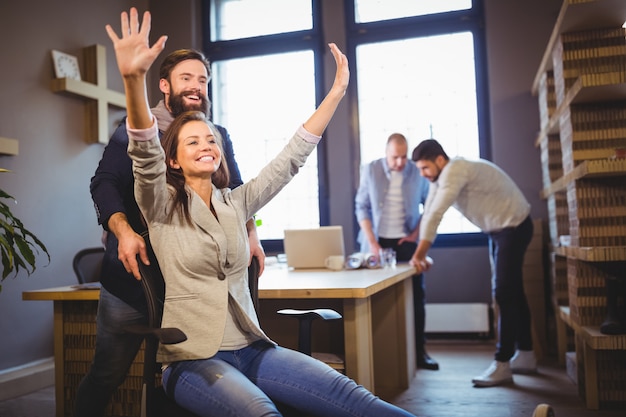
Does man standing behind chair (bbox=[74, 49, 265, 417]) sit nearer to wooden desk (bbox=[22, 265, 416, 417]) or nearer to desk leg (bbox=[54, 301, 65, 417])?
wooden desk (bbox=[22, 265, 416, 417])

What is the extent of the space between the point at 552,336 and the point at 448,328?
0.73 m

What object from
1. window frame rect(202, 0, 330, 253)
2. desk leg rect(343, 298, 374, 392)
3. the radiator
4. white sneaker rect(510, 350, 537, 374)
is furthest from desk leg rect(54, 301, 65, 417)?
the radiator

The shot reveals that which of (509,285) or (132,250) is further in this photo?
(509,285)

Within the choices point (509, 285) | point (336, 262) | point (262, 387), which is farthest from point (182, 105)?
point (509, 285)

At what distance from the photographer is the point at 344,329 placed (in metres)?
2.12

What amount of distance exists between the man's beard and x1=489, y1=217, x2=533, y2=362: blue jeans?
6.72ft

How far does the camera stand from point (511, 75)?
452 centimetres

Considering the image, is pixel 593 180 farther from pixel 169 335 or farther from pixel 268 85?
pixel 268 85

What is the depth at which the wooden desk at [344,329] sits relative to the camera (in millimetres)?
2107

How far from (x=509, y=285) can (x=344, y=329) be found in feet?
4.94

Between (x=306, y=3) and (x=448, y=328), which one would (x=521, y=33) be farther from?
(x=448, y=328)

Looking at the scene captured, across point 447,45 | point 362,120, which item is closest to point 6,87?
point 362,120

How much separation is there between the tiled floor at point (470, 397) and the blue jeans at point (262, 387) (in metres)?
1.38

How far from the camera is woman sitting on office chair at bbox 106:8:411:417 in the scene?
4.32ft
